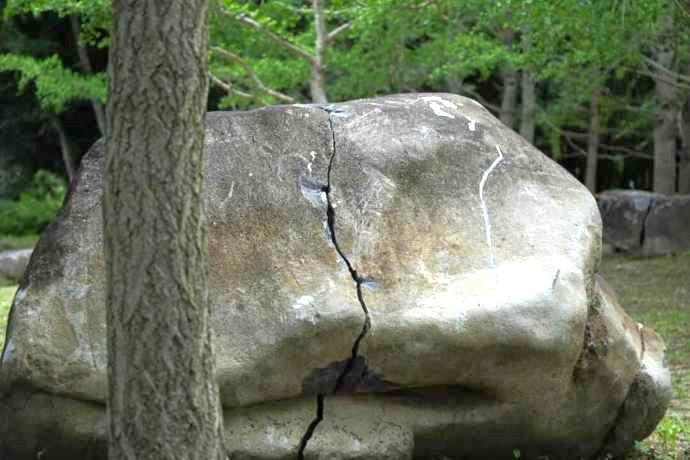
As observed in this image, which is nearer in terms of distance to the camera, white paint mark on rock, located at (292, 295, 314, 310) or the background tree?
white paint mark on rock, located at (292, 295, 314, 310)

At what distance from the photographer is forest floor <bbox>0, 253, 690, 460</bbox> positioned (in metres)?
6.09

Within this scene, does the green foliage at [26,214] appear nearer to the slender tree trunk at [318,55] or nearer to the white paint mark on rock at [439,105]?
the slender tree trunk at [318,55]

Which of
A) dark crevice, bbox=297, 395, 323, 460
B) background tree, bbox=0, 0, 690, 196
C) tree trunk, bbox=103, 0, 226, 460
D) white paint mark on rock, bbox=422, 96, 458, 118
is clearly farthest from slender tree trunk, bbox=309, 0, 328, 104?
tree trunk, bbox=103, 0, 226, 460

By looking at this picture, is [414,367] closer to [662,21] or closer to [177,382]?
[177,382]

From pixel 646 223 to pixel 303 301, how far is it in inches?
515

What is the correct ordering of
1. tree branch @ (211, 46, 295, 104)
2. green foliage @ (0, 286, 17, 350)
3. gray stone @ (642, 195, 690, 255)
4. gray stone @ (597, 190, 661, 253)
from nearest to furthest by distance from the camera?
1. green foliage @ (0, 286, 17, 350)
2. tree branch @ (211, 46, 295, 104)
3. gray stone @ (642, 195, 690, 255)
4. gray stone @ (597, 190, 661, 253)

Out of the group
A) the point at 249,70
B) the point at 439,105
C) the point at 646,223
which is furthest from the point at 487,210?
the point at 646,223

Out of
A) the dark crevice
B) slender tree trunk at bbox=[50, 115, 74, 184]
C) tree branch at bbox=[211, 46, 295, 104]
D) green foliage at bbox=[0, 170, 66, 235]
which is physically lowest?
green foliage at bbox=[0, 170, 66, 235]

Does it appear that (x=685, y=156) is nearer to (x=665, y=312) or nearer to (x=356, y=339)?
(x=665, y=312)

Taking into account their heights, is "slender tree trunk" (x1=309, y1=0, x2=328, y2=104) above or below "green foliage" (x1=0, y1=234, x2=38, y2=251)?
above

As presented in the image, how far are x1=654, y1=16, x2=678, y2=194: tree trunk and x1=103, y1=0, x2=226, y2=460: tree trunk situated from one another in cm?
1371

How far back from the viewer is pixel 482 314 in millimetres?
4859

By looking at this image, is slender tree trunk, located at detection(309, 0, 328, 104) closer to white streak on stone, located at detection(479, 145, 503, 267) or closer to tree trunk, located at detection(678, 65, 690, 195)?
tree trunk, located at detection(678, 65, 690, 195)

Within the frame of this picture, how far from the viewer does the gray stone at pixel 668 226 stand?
54.9 ft
